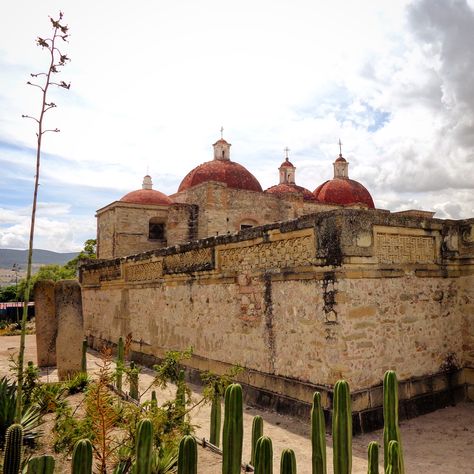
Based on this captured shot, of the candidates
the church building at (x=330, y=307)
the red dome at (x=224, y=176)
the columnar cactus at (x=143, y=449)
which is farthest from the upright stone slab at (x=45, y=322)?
the red dome at (x=224, y=176)

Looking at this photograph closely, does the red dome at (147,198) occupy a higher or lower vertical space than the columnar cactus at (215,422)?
higher

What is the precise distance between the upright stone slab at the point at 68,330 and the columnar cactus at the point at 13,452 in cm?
601

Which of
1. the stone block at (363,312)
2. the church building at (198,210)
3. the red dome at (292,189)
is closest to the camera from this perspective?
the stone block at (363,312)

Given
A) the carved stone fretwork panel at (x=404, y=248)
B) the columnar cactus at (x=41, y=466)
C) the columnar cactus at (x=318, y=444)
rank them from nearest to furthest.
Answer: the columnar cactus at (x=41, y=466), the columnar cactus at (x=318, y=444), the carved stone fretwork panel at (x=404, y=248)

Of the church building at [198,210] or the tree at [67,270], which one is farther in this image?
the tree at [67,270]

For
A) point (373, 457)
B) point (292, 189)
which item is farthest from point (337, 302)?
point (292, 189)

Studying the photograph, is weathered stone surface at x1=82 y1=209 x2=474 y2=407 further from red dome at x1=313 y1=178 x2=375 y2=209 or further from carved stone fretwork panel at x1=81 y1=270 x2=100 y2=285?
red dome at x1=313 y1=178 x2=375 y2=209

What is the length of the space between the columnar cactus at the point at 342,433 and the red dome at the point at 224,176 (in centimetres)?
1823

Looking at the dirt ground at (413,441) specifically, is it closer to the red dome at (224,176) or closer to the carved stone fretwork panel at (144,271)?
the carved stone fretwork panel at (144,271)

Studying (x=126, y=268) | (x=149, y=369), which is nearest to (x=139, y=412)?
(x=149, y=369)

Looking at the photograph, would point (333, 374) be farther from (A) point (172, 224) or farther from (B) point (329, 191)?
(B) point (329, 191)

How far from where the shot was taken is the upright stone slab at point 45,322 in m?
10.5

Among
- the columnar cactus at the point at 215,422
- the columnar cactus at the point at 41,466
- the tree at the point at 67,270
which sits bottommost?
the columnar cactus at the point at 215,422

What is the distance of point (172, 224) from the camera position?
19.7m
